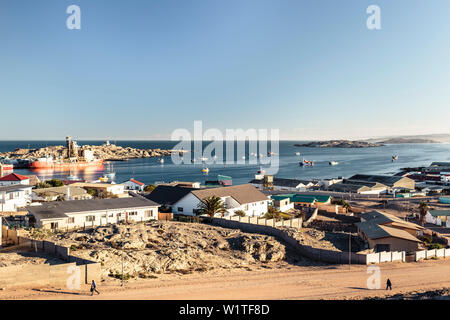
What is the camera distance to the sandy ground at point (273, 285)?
A: 808 inches

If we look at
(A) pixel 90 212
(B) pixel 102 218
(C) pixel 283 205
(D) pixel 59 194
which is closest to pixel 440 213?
(C) pixel 283 205

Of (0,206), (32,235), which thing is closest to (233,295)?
(32,235)

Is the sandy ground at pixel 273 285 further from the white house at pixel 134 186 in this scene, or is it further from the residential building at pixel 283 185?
the white house at pixel 134 186

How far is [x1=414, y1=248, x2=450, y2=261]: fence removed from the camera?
94.6 feet

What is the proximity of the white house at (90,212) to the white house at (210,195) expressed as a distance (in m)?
5.14

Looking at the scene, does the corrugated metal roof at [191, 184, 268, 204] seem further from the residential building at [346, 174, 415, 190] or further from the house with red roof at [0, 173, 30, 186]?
the residential building at [346, 174, 415, 190]

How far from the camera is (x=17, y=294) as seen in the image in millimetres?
19359

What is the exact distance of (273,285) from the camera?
23.3m

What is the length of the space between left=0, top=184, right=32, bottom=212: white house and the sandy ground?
27285 mm

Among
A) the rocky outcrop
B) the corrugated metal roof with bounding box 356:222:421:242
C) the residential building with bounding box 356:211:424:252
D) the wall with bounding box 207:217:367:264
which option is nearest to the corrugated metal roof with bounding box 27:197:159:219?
the rocky outcrop

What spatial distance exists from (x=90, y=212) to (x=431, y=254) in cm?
3004
